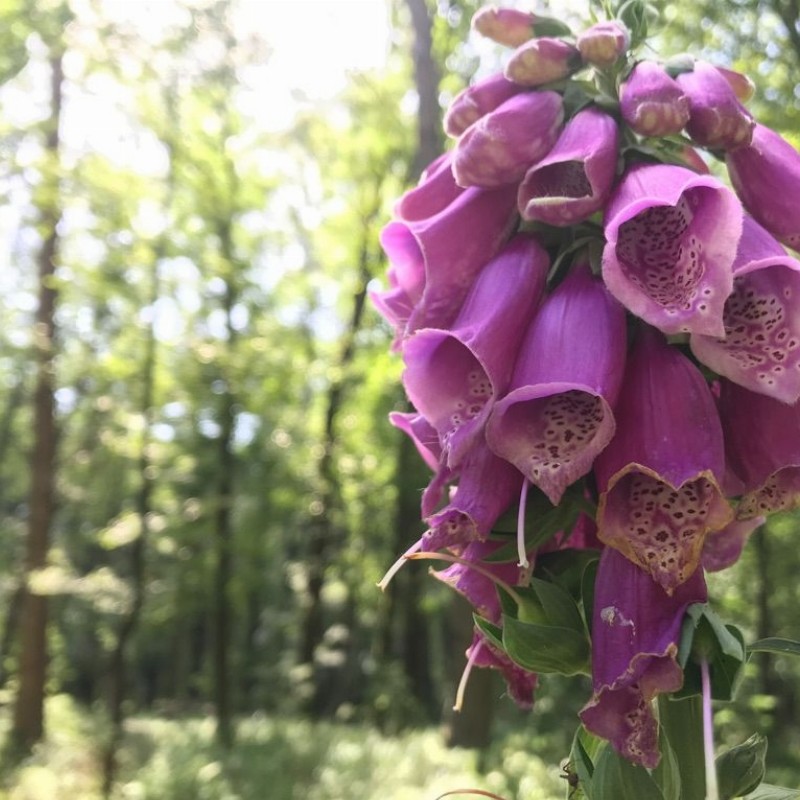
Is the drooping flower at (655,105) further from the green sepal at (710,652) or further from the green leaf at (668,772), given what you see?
the green leaf at (668,772)

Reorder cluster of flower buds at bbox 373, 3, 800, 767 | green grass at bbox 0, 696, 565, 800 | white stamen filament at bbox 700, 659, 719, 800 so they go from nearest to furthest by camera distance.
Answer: white stamen filament at bbox 700, 659, 719, 800, cluster of flower buds at bbox 373, 3, 800, 767, green grass at bbox 0, 696, 565, 800

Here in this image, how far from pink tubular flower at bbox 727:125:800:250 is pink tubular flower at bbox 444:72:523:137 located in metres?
0.29

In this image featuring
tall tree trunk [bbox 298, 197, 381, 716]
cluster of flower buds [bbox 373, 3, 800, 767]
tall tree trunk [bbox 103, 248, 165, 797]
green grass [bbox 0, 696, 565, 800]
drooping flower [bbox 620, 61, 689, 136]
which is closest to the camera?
cluster of flower buds [bbox 373, 3, 800, 767]

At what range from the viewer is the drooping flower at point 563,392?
787 millimetres

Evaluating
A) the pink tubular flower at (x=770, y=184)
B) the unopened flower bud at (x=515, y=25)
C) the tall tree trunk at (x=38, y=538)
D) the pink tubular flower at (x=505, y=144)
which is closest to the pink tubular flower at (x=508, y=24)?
the unopened flower bud at (x=515, y=25)

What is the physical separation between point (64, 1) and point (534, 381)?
7732mm

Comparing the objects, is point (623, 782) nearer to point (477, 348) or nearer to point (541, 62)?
point (477, 348)

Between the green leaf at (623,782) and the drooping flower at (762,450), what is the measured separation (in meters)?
0.29

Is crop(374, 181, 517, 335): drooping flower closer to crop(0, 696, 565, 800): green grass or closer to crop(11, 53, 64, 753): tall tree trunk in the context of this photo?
crop(0, 696, 565, 800): green grass

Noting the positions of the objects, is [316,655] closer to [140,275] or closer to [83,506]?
[140,275]

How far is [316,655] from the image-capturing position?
1231 centimetres

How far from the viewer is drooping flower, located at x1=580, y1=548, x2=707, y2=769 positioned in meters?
0.75

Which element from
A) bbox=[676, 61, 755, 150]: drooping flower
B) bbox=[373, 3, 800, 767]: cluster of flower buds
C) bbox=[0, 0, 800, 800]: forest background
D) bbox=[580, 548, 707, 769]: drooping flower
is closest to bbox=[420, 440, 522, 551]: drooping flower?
bbox=[373, 3, 800, 767]: cluster of flower buds

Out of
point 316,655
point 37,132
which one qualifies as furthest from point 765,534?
point 37,132
